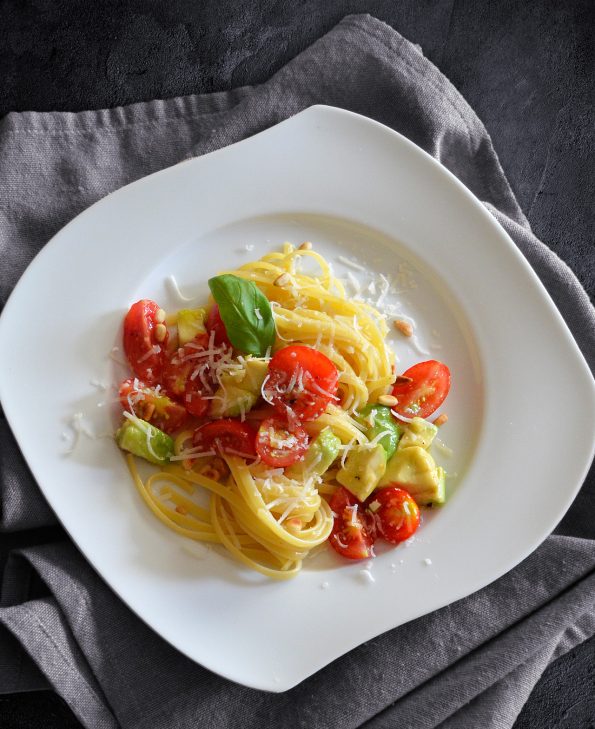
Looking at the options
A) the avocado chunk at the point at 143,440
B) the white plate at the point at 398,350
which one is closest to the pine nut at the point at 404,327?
the white plate at the point at 398,350

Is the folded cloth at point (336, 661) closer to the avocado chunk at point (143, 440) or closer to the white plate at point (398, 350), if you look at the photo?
the white plate at point (398, 350)

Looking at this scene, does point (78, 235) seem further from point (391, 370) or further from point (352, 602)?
point (352, 602)

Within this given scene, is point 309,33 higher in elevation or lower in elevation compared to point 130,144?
higher

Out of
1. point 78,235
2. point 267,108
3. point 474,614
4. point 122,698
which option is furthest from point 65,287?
point 474,614

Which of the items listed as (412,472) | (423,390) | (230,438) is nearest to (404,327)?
(423,390)

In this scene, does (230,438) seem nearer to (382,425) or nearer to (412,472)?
(382,425)

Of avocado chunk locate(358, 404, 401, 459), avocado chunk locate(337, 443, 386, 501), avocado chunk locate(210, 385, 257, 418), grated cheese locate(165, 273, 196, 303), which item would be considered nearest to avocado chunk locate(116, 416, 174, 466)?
avocado chunk locate(210, 385, 257, 418)

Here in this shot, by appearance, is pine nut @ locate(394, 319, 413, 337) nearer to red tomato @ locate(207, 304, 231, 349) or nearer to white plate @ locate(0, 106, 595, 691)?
white plate @ locate(0, 106, 595, 691)
